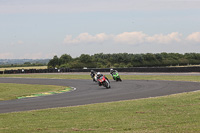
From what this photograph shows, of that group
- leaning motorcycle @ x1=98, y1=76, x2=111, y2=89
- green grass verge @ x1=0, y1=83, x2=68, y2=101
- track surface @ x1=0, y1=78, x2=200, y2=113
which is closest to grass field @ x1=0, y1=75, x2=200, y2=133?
track surface @ x1=0, y1=78, x2=200, y2=113

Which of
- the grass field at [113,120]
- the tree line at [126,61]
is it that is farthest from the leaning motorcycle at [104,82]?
the tree line at [126,61]

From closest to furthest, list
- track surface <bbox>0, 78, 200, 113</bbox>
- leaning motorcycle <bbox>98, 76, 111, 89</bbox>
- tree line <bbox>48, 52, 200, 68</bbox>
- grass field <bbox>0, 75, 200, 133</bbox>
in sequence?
grass field <bbox>0, 75, 200, 133</bbox> → track surface <bbox>0, 78, 200, 113</bbox> → leaning motorcycle <bbox>98, 76, 111, 89</bbox> → tree line <bbox>48, 52, 200, 68</bbox>

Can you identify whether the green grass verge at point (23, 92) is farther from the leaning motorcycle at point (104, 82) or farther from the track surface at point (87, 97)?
the leaning motorcycle at point (104, 82)

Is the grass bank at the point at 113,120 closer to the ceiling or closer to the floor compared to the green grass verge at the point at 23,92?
closer to the ceiling

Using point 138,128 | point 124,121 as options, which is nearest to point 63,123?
point 124,121

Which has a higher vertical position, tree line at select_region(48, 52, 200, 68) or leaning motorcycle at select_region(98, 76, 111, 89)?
tree line at select_region(48, 52, 200, 68)

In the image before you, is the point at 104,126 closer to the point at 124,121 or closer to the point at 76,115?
the point at 124,121

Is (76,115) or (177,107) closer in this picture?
(76,115)

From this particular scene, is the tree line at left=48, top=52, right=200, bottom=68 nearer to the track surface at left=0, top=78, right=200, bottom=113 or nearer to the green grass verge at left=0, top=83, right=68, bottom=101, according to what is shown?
the green grass verge at left=0, top=83, right=68, bottom=101

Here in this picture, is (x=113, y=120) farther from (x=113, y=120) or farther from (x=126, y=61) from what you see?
(x=126, y=61)

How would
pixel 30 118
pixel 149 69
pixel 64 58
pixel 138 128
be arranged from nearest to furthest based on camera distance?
pixel 138 128 → pixel 30 118 → pixel 149 69 → pixel 64 58

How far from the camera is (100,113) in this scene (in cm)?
1258

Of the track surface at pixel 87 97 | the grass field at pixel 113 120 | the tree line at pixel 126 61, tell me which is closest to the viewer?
the grass field at pixel 113 120

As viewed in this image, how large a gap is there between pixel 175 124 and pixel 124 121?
5.11 ft
